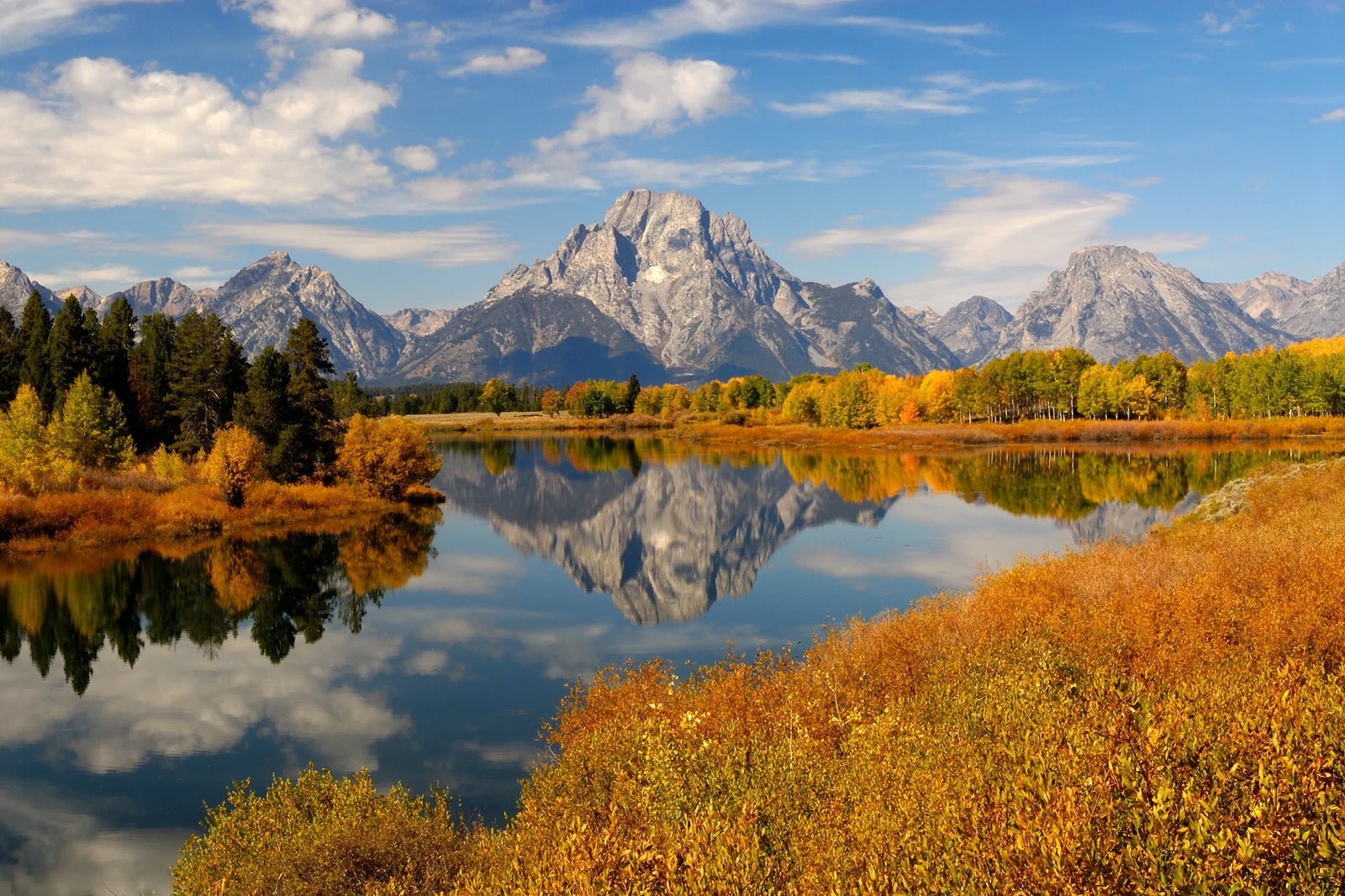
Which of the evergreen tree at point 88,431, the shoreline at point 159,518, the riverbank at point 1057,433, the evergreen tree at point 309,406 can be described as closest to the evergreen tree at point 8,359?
the evergreen tree at point 88,431

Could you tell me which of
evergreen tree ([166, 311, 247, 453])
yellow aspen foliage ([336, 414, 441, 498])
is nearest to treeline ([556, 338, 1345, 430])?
yellow aspen foliage ([336, 414, 441, 498])

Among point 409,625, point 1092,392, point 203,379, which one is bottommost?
point 409,625

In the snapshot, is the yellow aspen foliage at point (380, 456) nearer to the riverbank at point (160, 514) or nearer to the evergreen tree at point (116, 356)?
the riverbank at point (160, 514)

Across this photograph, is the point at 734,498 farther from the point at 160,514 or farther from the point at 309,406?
the point at 160,514

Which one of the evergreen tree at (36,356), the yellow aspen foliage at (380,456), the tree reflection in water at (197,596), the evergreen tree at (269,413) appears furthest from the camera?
the yellow aspen foliage at (380,456)

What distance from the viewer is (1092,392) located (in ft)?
554

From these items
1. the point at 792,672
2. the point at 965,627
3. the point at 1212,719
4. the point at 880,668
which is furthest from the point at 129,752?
the point at 1212,719

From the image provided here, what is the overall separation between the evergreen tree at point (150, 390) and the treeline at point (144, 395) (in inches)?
4.5

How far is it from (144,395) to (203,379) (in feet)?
37.1

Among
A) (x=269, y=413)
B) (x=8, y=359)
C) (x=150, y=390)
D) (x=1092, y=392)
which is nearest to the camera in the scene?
(x=269, y=413)

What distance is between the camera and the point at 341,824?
13930 mm

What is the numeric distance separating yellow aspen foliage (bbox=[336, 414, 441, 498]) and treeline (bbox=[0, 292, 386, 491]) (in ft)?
11.5

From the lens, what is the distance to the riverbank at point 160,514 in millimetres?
54750

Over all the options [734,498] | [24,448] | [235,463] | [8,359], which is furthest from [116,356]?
[734,498]
